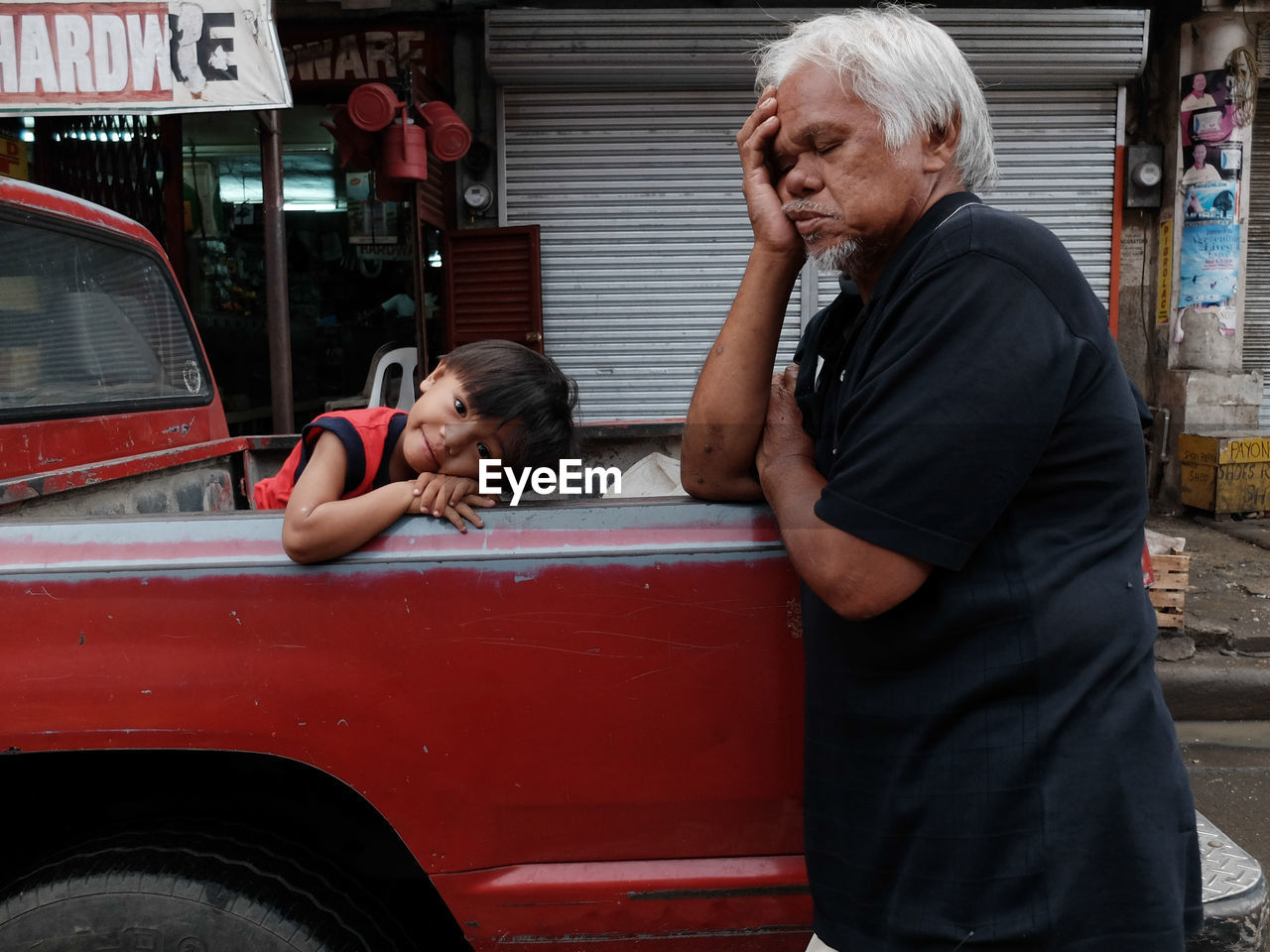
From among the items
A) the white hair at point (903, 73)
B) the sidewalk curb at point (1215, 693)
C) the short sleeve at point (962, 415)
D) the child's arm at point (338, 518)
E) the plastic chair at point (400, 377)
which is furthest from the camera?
the plastic chair at point (400, 377)

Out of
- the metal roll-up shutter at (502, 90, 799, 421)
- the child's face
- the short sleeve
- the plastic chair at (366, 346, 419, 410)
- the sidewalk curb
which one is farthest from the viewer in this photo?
the metal roll-up shutter at (502, 90, 799, 421)

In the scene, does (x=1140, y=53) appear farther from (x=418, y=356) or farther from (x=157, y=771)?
(x=157, y=771)

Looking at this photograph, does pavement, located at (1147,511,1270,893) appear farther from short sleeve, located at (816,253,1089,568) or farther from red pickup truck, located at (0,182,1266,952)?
short sleeve, located at (816,253,1089,568)

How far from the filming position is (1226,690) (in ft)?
14.8

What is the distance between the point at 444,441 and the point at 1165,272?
7.86 meters

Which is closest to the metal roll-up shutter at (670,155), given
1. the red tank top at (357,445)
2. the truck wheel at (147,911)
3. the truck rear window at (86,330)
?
the truck rear window at (86,330)

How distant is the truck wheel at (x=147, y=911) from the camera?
4.81 feet

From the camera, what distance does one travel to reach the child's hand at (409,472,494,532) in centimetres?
148

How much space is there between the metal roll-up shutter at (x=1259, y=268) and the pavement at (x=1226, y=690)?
343 centimetres

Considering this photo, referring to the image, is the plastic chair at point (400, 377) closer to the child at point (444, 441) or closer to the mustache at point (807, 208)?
the child at point (444, 441)

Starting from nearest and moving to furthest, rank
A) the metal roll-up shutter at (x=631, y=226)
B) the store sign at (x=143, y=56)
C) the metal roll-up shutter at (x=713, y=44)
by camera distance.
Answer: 1. the store sign at (x=143, y=56)
2. the metal roll-up shutter at (x=713, y=44)
3. the metal roll-up shutter at (x=631, y=226)

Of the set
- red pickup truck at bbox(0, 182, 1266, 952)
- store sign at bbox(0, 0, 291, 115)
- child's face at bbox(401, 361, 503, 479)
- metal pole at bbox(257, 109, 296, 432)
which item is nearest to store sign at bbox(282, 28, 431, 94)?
metal pole at bbox(257, 109, 296, 432)

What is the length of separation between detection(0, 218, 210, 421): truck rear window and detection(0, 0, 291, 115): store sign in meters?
2.03

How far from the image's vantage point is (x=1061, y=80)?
7.55 metres
